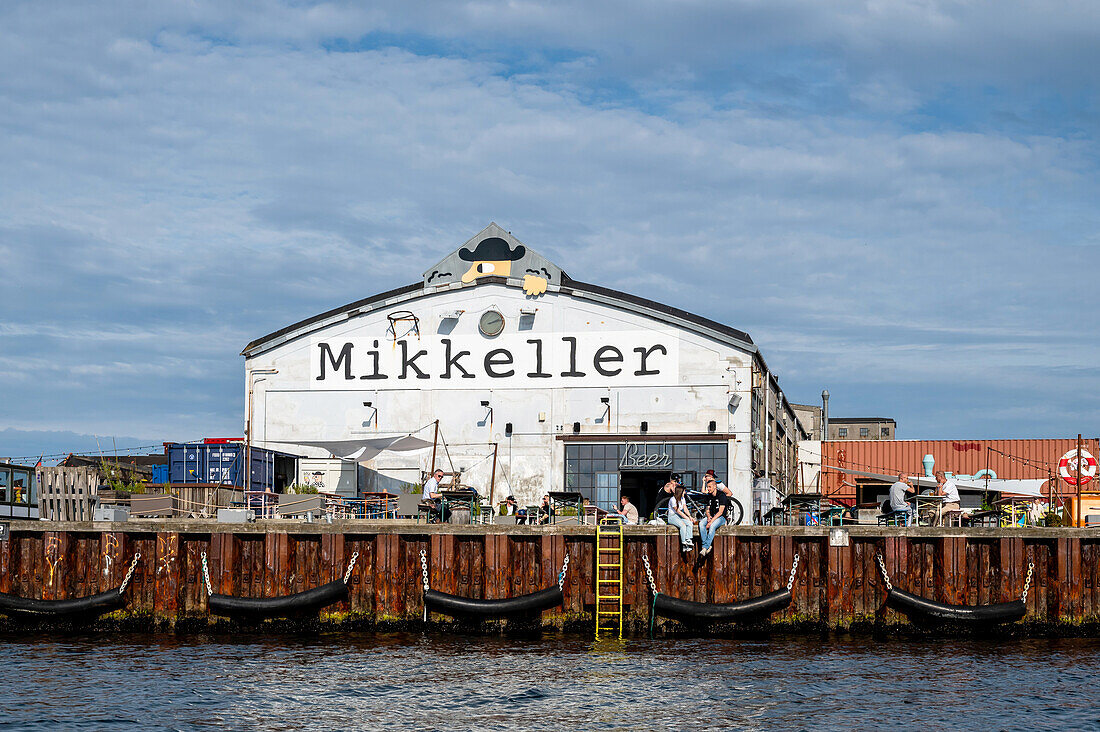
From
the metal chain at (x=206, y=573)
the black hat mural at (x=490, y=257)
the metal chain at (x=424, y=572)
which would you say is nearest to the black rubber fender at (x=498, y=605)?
the metal chain at (x=424, y=572)

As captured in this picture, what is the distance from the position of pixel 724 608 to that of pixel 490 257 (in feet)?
77.0

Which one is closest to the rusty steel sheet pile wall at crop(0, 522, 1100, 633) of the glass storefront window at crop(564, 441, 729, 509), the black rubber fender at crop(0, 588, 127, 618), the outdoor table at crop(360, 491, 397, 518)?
the black rubber fender at crop(0, 588, 127, 618)

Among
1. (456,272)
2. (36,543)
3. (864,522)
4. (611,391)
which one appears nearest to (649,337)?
(611,391)

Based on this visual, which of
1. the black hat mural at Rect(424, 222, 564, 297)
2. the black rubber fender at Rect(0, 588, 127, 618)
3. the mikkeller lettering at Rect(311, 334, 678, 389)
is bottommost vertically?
the black rubber fender at Rect(0, 588, 127, 618)

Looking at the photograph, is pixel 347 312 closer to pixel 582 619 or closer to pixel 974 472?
pixel 582 619

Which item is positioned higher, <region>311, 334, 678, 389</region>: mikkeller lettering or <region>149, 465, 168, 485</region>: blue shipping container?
<region>311, 334, 678, 389</region>: mikkeller lettering

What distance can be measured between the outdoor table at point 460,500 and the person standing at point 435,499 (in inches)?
5.2

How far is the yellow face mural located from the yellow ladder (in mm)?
20511

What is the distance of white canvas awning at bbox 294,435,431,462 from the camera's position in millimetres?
37750

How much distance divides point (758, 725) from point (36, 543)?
54.1ft

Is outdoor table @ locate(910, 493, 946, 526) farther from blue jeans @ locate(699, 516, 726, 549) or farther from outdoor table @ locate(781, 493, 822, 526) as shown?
blue jeans @ locate(699, 516, 726, 549)

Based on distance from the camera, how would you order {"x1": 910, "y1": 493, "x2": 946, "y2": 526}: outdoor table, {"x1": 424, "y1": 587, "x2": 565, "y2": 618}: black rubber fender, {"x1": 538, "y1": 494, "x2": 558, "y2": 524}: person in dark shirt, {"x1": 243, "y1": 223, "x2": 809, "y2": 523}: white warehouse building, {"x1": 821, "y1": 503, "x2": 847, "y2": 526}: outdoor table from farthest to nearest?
{"x1": 243, "y1": 223, "x2": 809, "y2": 523}: white warehouse building < {"x1": 910, "y1": 493, "x2": 946, "y2": 526}: outdoor table < {"x1": 538, "y1": 494, "x2": 558, "y2": 524}: person in dark shirt < {"x1": 821, "y1": 503, "x2": 847, "y2": 526}: outdoor table < {"x1": 424, "y1": 587, "x2": 565, "y2": 618}: black rubber fender

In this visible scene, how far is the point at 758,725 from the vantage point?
16.2 m

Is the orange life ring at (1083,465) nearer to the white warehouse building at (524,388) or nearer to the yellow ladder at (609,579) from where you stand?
the white warehouse building at (524,388)
